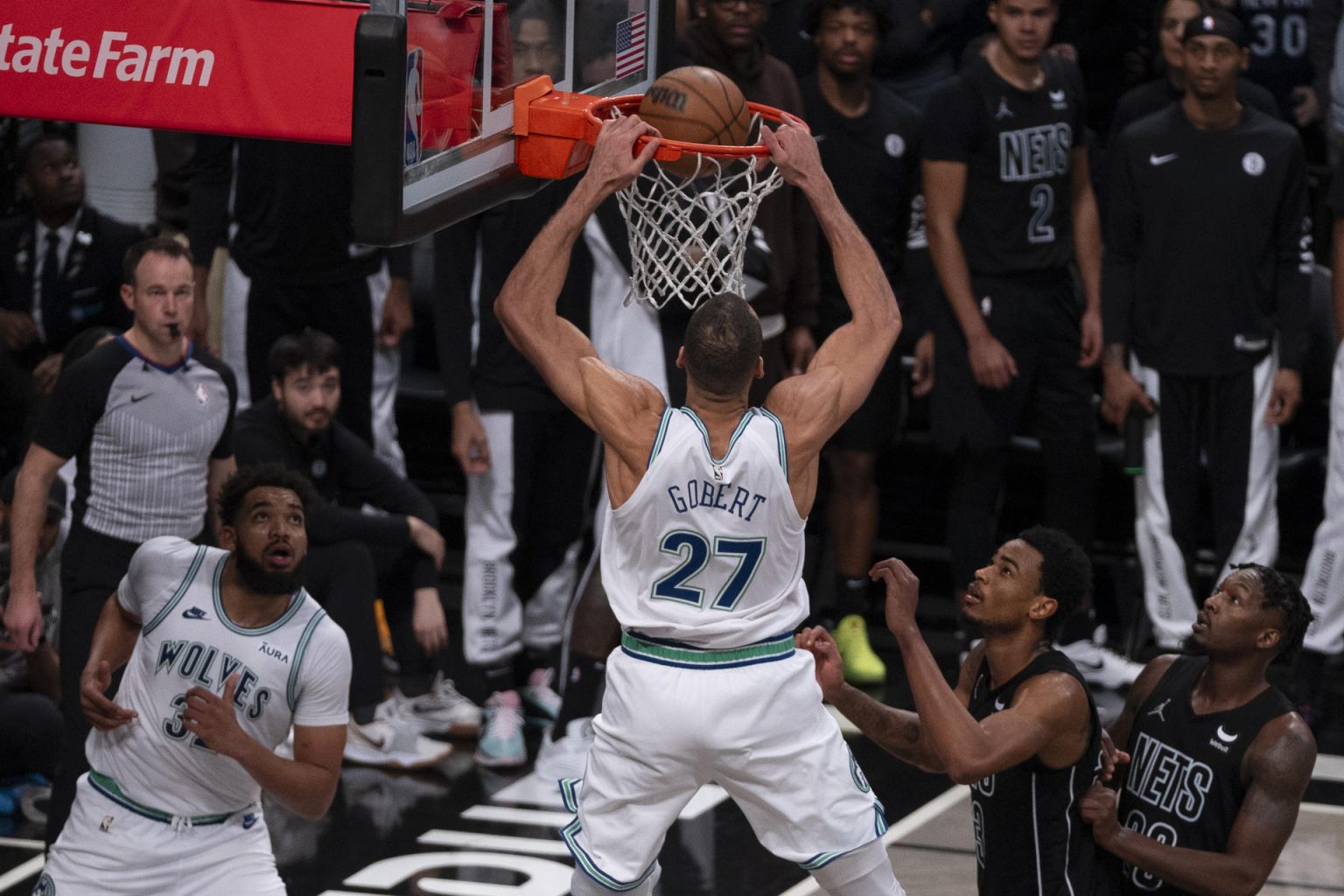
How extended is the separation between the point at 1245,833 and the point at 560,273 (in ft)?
6.57

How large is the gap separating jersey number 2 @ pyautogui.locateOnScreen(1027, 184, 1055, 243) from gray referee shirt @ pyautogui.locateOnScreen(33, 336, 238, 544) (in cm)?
334

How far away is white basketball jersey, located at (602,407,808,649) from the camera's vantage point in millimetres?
4691

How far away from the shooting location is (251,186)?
823 cm

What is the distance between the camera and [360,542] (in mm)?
7195

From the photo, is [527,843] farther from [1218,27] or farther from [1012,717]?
[1218,27]

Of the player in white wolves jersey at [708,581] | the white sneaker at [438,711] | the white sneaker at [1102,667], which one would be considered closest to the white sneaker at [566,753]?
the white sneaker at [438,711]

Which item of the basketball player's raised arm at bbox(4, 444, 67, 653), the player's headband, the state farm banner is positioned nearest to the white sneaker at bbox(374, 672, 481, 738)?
the basketball player's raised arm at bbox(4, 444, 67, 653)

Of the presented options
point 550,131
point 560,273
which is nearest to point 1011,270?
point 550,131

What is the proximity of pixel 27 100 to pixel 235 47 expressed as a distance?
541 millimetres

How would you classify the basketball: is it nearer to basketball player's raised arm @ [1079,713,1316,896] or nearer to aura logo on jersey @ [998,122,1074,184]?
basketball player's raised arm @ [1079,713,1316,896]

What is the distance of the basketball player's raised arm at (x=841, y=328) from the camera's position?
15.7 feet

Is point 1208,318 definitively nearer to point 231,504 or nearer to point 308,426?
point 308,426

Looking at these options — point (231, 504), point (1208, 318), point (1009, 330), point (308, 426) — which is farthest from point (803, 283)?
point (231, 504)

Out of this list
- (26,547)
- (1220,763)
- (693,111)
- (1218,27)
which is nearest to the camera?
(1220,763)
